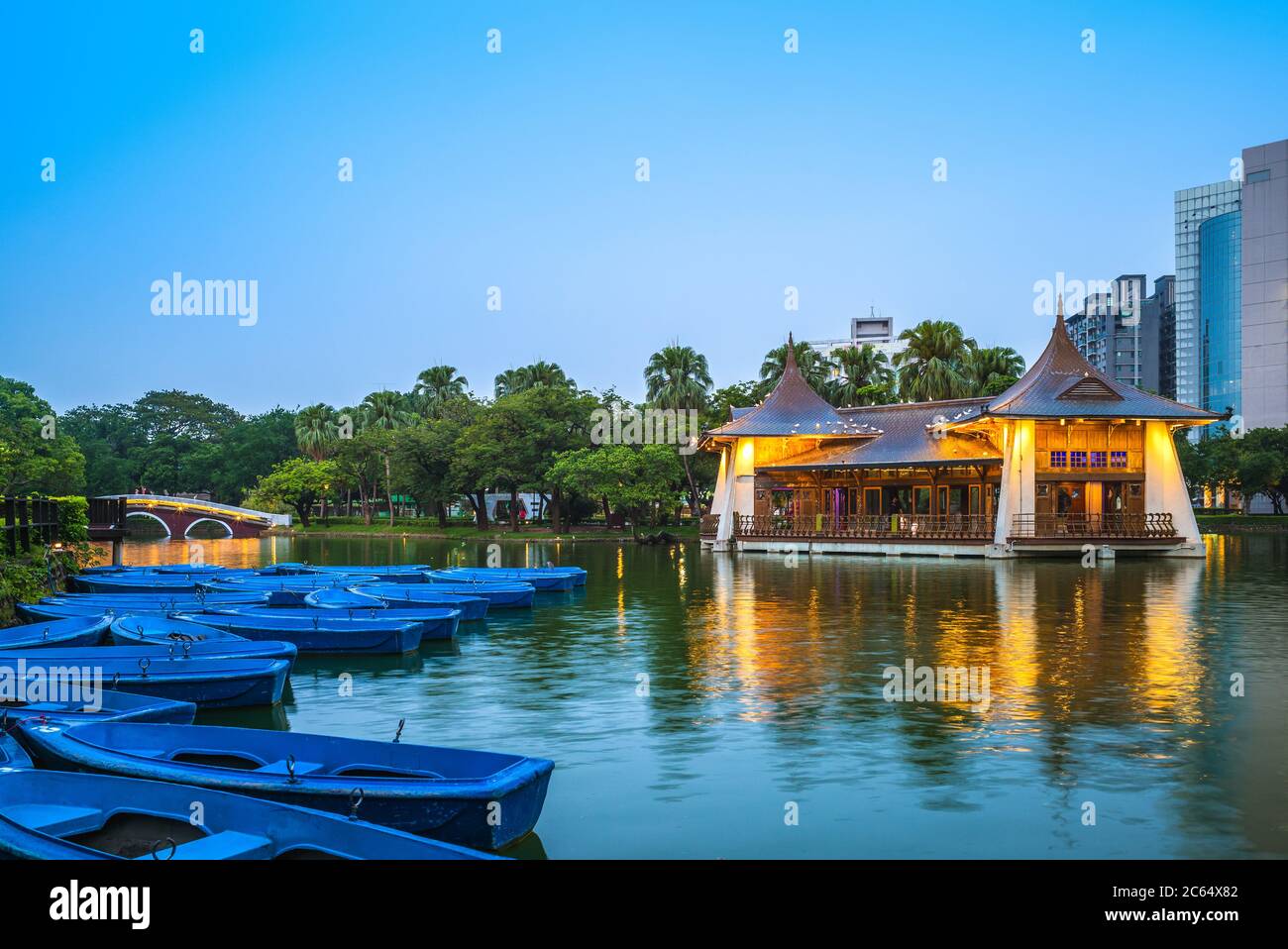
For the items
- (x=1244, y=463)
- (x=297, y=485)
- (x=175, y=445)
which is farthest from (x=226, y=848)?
(x=175, y=445)

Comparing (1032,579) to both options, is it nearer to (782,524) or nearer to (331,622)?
(782,524)

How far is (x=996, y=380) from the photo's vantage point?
72875mm

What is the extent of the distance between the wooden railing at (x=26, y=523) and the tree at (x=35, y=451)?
2988 centimetres

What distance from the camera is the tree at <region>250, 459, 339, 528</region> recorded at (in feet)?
300

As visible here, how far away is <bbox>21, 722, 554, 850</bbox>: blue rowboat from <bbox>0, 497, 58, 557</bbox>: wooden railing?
1695 centimetres

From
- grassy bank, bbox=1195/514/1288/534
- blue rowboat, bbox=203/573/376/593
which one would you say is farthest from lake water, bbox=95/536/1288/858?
grassy bank, bbox=1195/514/1288/534

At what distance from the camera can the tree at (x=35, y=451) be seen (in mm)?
64625

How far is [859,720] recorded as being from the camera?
49.9 ft

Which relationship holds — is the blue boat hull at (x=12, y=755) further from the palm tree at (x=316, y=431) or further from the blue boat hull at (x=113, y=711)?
the palm tree at (x=316, y=431)

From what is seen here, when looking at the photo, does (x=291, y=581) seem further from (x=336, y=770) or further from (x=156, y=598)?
(x=336, y=770)

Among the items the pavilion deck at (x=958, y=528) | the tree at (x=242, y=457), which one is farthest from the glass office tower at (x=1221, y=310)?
the tree at (x=242, y=457)

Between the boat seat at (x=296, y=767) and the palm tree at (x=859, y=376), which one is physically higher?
the palm tree at (x=859, y=376)
